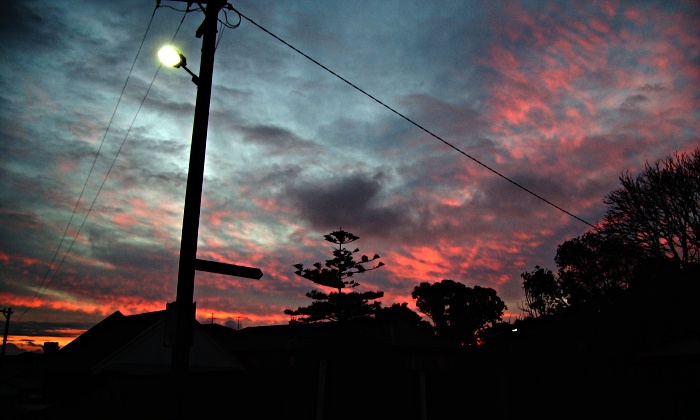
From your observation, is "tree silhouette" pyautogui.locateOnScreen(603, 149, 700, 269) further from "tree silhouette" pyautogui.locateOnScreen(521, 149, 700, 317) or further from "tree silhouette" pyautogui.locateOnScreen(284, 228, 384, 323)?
"tree silhouette" pyautogui.locateOnScreen(284, 228, 384, 323)

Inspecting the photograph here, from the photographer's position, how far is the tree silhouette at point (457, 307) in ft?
258

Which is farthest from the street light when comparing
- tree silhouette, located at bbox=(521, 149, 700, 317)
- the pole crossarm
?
tree silhouette, located at bbox=(521, 149, 700, 317)

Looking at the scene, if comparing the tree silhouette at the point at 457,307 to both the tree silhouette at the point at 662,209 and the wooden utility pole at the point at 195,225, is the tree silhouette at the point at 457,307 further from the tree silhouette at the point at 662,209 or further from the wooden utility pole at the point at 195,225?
the wooden utility pole at the point at 195,225

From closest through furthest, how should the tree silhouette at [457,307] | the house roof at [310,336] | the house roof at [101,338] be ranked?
the house roof at [101,338]
the house roof at [310,336]
the tree silhouette at [457,307]

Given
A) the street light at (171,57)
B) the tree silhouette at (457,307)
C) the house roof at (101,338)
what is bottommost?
the house roof at (101,338)

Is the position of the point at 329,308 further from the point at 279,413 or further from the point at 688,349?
the point at 279,413

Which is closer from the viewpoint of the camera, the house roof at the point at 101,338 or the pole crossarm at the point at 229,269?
the pole crossarm at the point at 229,269

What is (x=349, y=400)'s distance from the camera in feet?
26.2

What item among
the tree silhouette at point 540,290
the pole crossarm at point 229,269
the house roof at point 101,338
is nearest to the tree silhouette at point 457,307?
the tree silhouette at point 540,290

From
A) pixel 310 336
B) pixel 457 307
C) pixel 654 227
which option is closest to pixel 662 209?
pixel 654 227

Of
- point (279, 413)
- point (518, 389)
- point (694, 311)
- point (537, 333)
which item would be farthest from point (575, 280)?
point (279, 413)

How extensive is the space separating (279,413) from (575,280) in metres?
45.4

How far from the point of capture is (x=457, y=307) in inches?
3174

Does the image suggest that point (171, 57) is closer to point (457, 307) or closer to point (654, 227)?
point (654, 227)
